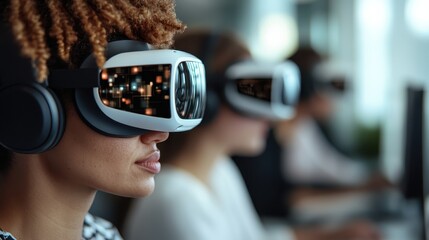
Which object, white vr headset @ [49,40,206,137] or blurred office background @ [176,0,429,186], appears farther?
blurred office background @ [176,0,429,186]

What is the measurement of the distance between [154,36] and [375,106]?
3287mm

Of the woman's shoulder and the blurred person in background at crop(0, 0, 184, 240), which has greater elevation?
the blurred person in background at crop(0, 0, 184, 240)

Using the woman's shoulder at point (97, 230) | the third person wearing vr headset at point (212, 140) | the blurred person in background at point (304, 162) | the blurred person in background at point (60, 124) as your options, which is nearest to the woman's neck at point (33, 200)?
the blurred person in background at point (60, 124)

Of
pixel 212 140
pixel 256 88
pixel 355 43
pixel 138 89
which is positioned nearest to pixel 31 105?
pixel 138 89

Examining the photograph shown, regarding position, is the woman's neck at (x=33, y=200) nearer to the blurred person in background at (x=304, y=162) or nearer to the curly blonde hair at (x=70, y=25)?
the curly blonde hair at (x=70, y=25)

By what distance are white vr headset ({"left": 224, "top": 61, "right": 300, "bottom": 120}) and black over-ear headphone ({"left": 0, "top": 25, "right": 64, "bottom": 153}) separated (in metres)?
0.68

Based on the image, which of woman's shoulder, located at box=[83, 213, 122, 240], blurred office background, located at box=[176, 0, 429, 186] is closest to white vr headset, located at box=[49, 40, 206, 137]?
woman's shoulder, located at box=[83, 213, 122, 240]

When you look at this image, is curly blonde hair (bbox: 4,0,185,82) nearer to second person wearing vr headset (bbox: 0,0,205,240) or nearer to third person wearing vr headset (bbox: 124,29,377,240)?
second person wearing vr headset (bbox: 0,0,205,240)

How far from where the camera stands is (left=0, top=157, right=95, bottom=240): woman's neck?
2.56ft

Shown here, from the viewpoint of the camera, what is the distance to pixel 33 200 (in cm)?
78

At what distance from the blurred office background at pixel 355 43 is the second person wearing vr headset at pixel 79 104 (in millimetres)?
2567

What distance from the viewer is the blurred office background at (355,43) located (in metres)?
3.54

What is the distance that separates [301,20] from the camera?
14.2 feet

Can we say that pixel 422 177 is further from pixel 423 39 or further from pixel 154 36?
pixel 423 39
